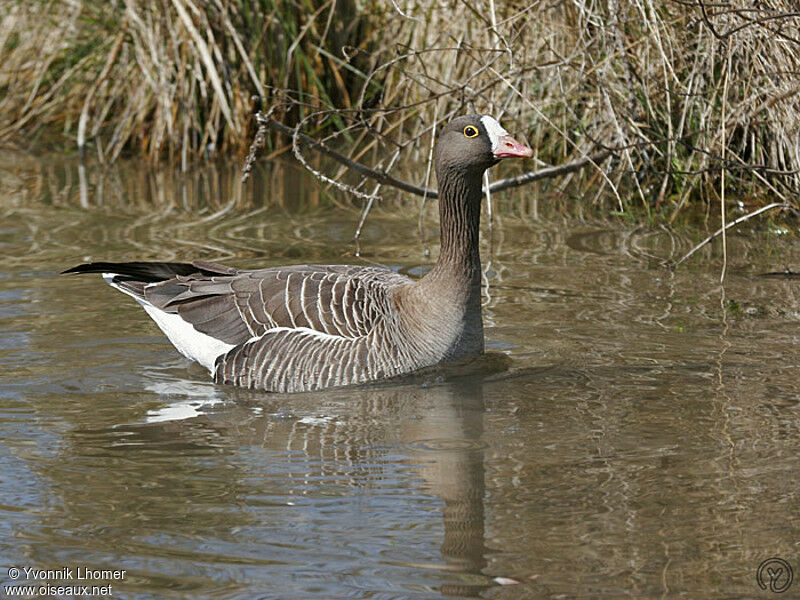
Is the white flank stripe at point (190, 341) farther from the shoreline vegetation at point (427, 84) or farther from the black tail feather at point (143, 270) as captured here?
the shoreline vegetation at point (427, 84)

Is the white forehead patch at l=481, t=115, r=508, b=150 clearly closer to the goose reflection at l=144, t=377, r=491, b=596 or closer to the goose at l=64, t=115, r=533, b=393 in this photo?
the goose at l=64, t=115, r=533, b=393

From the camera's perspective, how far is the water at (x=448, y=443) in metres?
4.65

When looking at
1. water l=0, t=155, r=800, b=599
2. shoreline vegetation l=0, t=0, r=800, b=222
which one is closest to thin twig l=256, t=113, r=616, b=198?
shoreline vegetation l=0, t=0, r=800, b=222

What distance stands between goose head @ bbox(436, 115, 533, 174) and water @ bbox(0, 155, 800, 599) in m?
1.23

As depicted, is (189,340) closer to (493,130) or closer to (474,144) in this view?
(474,144)

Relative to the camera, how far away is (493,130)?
23.7 feet

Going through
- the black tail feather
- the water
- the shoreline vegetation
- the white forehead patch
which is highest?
the shoreline vegetation

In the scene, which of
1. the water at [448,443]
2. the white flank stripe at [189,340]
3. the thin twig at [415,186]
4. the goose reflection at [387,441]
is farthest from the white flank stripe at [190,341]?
the thin twig at [415,186]

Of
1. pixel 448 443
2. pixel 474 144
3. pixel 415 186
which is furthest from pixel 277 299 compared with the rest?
pixel 415 186

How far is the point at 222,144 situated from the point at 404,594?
32.4ft

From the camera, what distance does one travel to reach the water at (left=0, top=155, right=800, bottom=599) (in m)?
4.65

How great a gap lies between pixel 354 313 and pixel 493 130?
1385 millimetres

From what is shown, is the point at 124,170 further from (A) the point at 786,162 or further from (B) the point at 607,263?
(A) the point at 786,162

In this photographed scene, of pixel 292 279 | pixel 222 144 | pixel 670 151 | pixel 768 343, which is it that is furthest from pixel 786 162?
pixel 222 144
